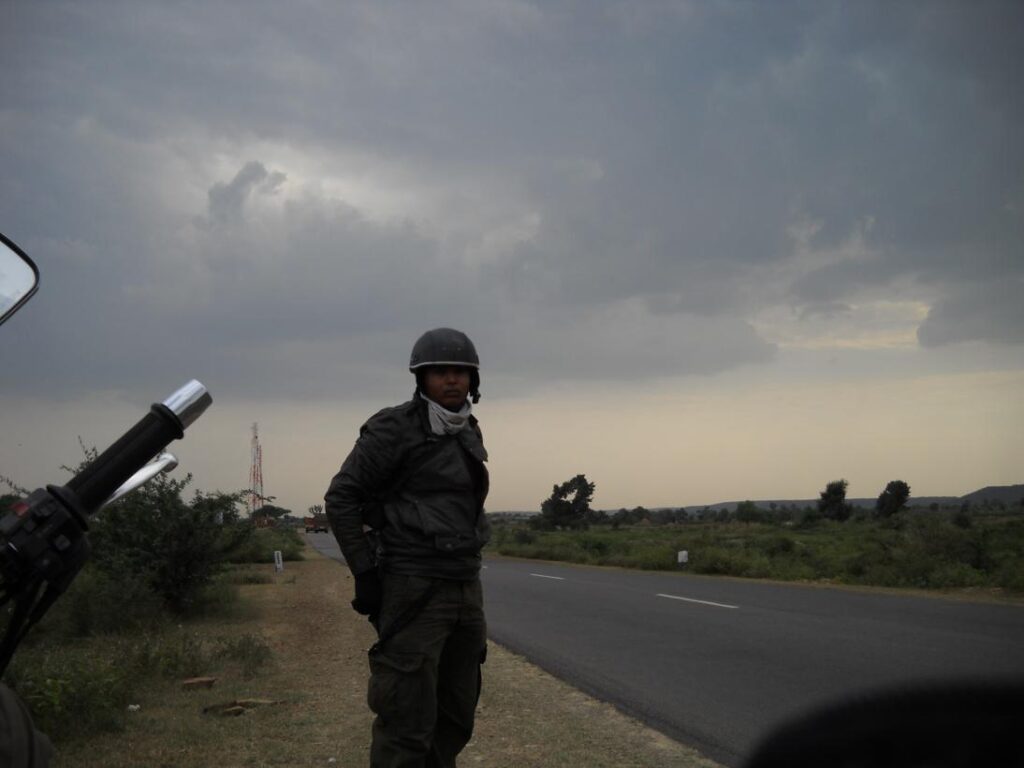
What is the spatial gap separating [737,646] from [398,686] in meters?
7.05

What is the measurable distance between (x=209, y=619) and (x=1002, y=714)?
1415 cm

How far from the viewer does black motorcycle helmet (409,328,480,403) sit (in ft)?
14.7

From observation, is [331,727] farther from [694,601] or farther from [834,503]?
[834,503]

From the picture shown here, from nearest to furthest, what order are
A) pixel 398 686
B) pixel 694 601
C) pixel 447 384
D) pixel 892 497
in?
pixel 398 686, pixel 447 384, pixel 694 601, pixel 892 497

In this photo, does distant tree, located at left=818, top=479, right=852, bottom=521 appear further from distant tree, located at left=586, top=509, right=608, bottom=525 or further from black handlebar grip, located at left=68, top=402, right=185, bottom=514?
black handlebar grip, located at left=68, top=402, right=185, bottom=514

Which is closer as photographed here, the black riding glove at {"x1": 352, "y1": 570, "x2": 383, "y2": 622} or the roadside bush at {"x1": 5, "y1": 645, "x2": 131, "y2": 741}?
the black riding glove at {"x1": 352, "y1": 570, "x2": 383, "y2": 622}

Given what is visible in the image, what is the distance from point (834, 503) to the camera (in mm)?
67625

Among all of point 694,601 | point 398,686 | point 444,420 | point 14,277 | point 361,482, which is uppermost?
point 444,420

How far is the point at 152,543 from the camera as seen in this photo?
13805mm

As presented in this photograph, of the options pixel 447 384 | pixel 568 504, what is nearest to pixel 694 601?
pixel 447 384

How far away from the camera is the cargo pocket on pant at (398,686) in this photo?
404cm

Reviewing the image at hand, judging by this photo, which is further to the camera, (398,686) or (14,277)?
(398,686)

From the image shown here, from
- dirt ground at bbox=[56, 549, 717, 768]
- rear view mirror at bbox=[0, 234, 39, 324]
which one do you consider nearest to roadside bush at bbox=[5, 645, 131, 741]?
dirt ground at bbox=[56, 549, 717, 768]

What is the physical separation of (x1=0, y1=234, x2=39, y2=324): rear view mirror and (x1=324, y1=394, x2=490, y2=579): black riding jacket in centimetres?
259
